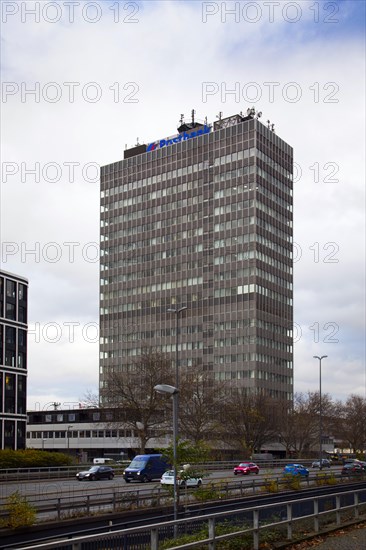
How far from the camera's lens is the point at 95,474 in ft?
210

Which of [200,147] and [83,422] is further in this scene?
[200,147]

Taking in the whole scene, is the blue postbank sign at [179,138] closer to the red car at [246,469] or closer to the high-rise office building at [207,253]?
the high-rise office building at [207,253]

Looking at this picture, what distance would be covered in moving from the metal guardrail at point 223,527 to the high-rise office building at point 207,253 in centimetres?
12146

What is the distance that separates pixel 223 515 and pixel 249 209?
450 ft

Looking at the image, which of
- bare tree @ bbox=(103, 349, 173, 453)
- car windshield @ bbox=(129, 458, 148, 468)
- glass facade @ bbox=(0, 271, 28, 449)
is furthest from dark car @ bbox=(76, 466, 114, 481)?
glass facade @ bbox=(0, 271, 28, 449)

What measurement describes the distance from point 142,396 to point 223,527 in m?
76.9

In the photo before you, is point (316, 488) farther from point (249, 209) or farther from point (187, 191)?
point (187, 191)

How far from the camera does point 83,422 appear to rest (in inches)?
5876

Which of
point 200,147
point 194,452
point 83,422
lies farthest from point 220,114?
point 194,452

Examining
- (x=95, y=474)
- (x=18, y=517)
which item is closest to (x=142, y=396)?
(x=95, y=474)

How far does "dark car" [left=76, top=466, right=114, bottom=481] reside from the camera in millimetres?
62969

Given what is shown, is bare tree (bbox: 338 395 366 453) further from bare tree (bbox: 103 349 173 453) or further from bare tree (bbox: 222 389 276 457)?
bare tree (bbox: 103 349 173 453)

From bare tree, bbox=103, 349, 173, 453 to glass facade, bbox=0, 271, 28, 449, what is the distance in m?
17.2

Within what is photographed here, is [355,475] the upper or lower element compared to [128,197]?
lower
